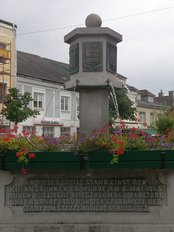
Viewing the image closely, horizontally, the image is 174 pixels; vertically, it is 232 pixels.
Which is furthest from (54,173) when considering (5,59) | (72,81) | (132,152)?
(5,59)

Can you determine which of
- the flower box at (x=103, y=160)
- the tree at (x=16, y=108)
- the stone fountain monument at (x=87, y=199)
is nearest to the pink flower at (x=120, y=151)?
the flower box at (x=103, y=160)

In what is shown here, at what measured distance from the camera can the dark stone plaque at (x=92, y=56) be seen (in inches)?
335

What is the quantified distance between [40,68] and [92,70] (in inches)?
1609

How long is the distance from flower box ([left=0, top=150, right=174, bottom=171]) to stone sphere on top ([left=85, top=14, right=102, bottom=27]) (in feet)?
11.0

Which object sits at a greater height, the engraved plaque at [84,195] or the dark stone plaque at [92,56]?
the dark stone plaque at [92,56]

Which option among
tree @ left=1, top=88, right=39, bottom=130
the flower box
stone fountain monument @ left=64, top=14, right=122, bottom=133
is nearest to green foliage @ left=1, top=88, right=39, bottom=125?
tree @ left=1, top=88, right=39, bottom=130

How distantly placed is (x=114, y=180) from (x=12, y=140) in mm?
1607

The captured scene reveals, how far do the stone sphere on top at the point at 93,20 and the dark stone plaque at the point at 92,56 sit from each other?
0.39 m

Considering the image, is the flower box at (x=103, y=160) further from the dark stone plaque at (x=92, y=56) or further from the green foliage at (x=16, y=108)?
the green foliage at (x=16, y=108)

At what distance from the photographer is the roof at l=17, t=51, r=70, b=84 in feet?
147

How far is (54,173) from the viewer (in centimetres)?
650

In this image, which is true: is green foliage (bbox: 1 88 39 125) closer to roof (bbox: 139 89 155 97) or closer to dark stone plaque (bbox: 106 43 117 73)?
dark stone plaque (bbox: 106 43 117 73)

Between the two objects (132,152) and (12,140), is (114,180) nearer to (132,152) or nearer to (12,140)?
(132,152)

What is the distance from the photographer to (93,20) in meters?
8.55
